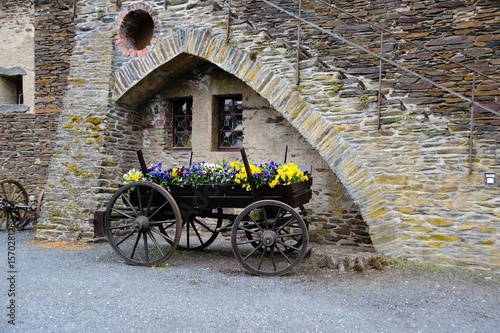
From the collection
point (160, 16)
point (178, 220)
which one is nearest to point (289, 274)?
point (178, 220)

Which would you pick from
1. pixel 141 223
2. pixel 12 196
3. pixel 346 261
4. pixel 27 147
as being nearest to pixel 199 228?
pixel 141 223

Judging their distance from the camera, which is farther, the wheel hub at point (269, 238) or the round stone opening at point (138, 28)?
the round stone opening at point (138, 28)

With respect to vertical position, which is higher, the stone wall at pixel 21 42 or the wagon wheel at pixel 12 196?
the stone wall at pixel 21 42

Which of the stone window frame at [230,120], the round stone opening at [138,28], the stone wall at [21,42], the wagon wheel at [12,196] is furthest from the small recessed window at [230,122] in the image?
the stone wall at [21,42]

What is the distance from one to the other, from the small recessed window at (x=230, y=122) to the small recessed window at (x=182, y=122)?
710mm

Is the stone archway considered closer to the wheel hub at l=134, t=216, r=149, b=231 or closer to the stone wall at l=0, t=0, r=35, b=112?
the wheel hub at l=134, t=216, r=149, b=231

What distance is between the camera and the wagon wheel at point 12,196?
9.28 m

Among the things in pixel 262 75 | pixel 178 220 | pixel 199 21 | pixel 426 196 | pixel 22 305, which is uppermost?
pixel 199 21

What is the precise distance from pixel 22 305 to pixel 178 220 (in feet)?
6.76

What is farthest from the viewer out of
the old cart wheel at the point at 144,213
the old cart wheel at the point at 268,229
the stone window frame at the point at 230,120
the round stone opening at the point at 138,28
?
the stone window frame at the point at 230,120

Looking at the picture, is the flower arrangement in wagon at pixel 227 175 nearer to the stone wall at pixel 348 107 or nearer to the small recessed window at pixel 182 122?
the stone wall at pixel 348 107

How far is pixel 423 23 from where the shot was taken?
307 inches

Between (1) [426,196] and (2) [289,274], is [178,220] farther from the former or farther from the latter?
(1) [426,196]

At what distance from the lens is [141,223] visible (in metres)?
5.95
